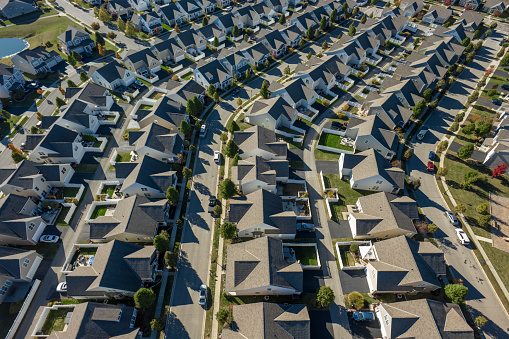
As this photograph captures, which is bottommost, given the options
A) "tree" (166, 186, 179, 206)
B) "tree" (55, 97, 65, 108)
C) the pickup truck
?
the pickup truck

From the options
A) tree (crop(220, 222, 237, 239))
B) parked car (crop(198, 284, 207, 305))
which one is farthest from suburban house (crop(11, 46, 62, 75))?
parked car (crop(198, 284, 207, 305))

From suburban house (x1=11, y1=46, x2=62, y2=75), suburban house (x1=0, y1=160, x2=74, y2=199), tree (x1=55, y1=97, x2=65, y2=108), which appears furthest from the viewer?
suburban house (x1=11, y1=46, x2=62, y2=75)

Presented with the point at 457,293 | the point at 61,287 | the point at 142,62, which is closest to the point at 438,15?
the point at 457,293

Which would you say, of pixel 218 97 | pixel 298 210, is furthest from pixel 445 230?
pixel 218 97

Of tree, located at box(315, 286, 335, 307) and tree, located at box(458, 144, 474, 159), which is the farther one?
tree, located at box(458, 144, 474, 159)

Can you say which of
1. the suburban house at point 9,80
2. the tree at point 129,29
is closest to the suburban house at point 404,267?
the suburban house at point 9,80

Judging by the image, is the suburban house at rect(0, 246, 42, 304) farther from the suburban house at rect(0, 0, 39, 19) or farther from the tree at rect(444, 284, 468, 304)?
the suburban house at rect(0, 0, 39, 19)

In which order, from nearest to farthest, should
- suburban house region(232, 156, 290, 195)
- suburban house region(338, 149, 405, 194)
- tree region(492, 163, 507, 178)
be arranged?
suburban house region(232, 156, 290, 195)
suburban house region(338, 149, 405, 194)
tree region(492, 163, 507, 178)
